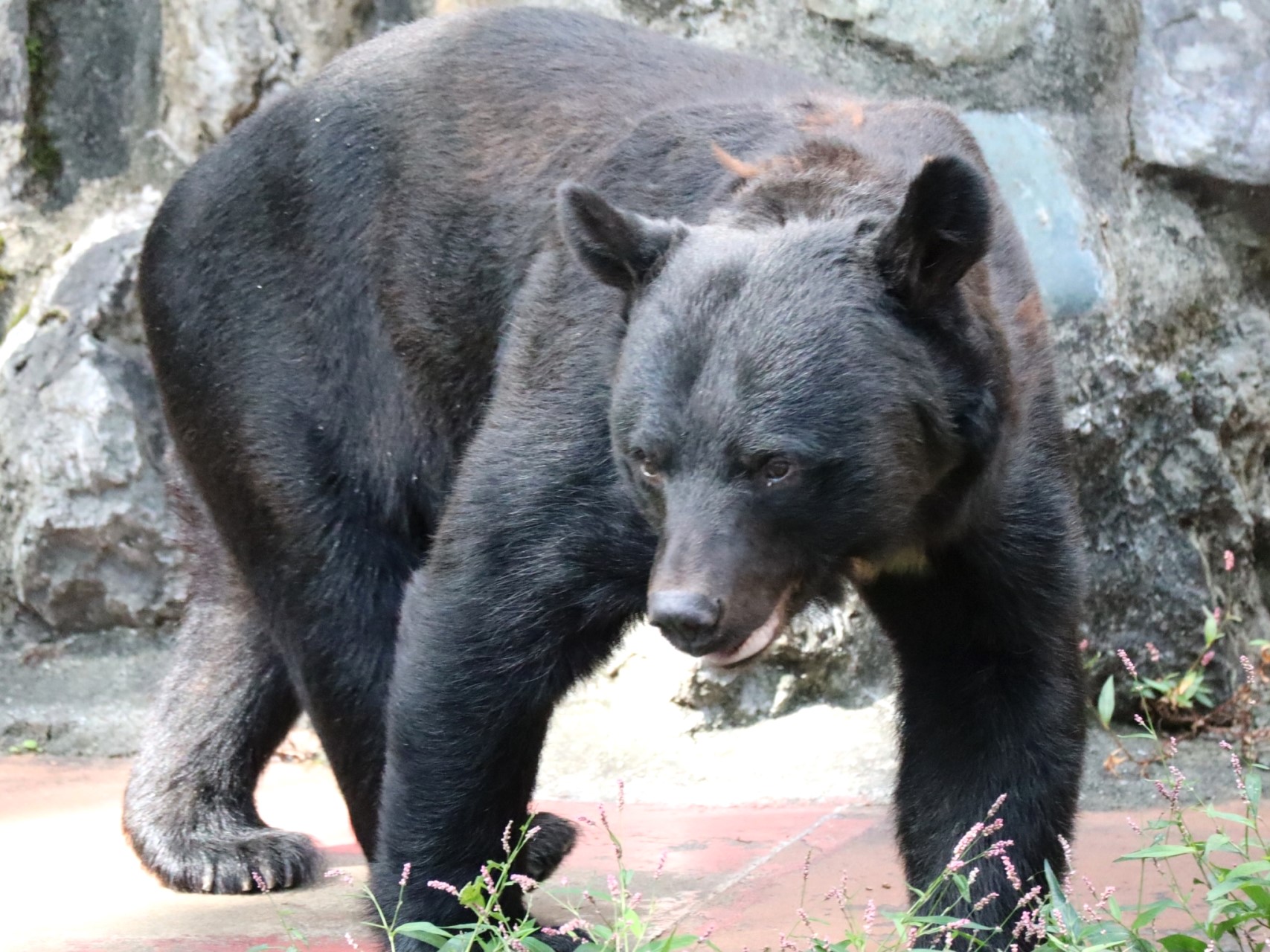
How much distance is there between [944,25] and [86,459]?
3.02 metres

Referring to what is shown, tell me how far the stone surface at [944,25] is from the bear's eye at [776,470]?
8.81ft

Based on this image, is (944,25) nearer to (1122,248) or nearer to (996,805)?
(1122,248)

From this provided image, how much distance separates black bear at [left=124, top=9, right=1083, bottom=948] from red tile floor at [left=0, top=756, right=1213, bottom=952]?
18 cm

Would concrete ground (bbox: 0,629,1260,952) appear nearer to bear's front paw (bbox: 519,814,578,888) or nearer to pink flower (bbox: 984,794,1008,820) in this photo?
bear's front paw (bbox: 519,814,578,888)

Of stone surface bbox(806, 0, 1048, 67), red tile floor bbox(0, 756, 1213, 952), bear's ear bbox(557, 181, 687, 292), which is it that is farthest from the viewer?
stone surface bbox(806, 0, 1048, 67)

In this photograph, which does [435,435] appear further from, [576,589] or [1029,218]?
[1029,218]

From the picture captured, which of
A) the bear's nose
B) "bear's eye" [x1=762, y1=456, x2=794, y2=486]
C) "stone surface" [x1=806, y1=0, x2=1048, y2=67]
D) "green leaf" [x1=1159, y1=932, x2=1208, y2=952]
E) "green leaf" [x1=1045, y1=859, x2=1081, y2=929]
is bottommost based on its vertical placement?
"green leaf" [x1=1159, y1=932, x2=1208, y2=952]

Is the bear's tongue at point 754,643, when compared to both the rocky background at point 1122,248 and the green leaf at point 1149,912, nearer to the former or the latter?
the green leaf at point 1149,912

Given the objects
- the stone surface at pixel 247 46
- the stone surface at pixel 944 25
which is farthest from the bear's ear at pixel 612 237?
the stone surface at pixel 247 46

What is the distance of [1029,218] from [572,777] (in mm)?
2034

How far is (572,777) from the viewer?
195 inches

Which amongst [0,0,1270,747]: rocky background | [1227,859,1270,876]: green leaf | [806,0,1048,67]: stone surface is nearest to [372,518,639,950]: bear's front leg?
[1227,859,1270,876]: green leaf

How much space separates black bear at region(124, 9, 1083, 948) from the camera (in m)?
2.82

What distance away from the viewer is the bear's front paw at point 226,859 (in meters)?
4.18
